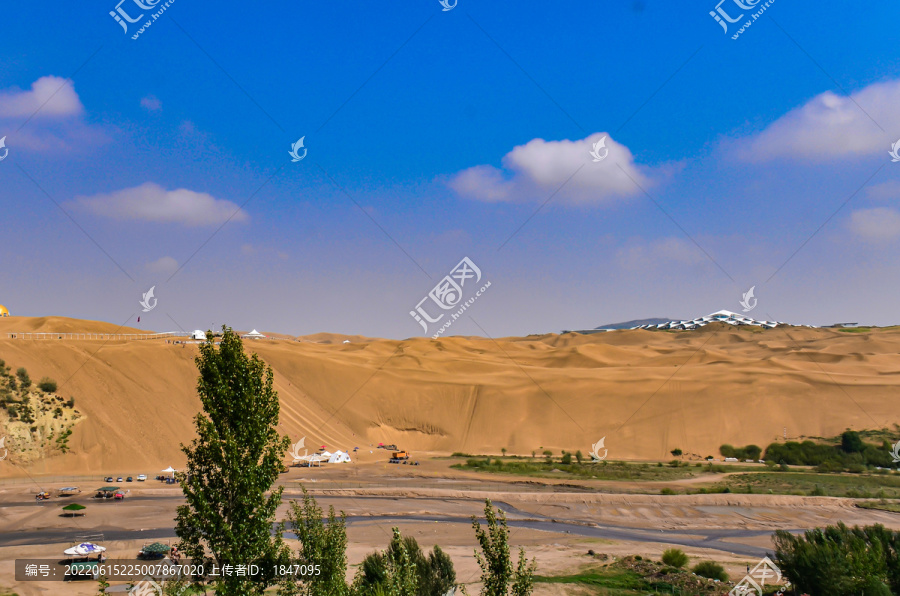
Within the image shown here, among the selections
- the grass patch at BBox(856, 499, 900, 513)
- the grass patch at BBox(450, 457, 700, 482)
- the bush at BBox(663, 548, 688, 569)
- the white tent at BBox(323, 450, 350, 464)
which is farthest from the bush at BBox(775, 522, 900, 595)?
the white tent at BBox(323, 450, 350, 464)

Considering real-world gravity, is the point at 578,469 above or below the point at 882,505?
above

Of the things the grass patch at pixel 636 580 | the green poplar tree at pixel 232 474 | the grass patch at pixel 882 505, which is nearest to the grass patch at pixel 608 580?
the grass patch at pixel 636 580

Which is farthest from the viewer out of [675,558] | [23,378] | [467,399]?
[467,399]

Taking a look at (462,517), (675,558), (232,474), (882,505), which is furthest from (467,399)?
(232,474)

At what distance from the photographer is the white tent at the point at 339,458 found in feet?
198

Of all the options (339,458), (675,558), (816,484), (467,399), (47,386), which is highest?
(47,386)

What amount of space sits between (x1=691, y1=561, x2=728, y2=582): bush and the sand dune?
131 feet

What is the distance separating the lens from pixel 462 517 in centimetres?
3903

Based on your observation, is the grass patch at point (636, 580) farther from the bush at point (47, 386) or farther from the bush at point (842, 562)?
the bush at point (47, 386)

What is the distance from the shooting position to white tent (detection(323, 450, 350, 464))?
6025 cm

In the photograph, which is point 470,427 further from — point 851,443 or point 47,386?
point 47,386

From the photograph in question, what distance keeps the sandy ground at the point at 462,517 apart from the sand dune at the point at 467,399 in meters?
Answer: 11.5

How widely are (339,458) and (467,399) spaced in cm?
2198

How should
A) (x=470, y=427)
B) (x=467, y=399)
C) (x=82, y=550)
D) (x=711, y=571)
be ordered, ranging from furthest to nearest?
(x=467, y=399), (x=470, y=427), (x=711, y=571), (x=82, y=550)
